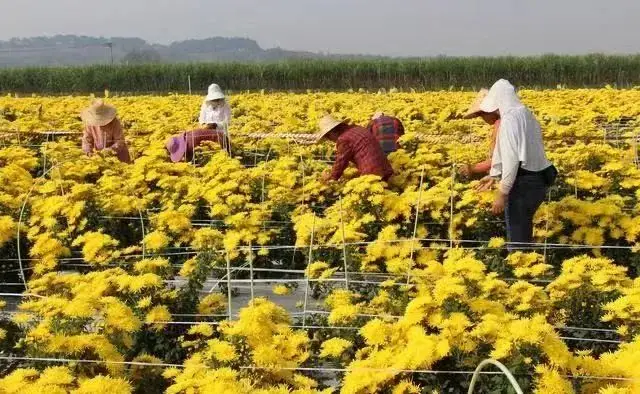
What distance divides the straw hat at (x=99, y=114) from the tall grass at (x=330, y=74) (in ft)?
75.7

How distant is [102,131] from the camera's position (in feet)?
24.5

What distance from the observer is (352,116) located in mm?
11078

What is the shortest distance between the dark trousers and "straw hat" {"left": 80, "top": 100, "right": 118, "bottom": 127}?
4.50 m

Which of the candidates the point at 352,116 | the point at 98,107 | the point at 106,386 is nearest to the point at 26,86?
the point at 352,116

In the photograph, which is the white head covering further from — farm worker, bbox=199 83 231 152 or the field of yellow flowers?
farm worker, bbox=199 83 231 152

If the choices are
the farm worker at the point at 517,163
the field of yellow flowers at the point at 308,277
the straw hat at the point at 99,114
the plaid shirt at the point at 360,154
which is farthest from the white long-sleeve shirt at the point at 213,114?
the farm worker at the point at 517,163

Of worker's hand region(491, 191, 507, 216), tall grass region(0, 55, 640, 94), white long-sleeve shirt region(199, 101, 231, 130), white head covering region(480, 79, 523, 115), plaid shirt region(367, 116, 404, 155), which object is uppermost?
tall grass region(0, 55, 640, 94)

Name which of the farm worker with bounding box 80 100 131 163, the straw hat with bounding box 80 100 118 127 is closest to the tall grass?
the farm worker with bounding box 80 100 131 163

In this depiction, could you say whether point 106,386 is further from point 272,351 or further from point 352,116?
point 352,116

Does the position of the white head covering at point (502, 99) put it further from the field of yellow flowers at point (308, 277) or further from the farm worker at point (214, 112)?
the farm worker at point (214, 112)

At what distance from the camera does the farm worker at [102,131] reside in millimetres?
7305

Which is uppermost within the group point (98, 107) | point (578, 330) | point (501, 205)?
point (98, 107)

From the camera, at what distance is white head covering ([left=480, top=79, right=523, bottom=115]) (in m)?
Result: 4.48

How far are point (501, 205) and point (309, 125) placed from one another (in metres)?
5.83
